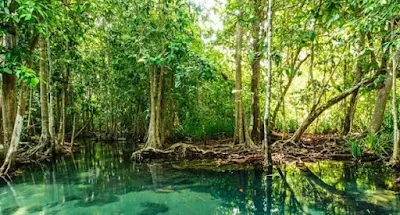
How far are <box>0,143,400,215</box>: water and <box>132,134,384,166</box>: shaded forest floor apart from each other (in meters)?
0.59

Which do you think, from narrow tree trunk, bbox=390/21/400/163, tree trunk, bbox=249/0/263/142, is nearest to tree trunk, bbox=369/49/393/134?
narrow tree trunk, bbox=390/21/400/163

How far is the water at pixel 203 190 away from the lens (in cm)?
453

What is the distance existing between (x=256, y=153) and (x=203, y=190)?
3.11 meters

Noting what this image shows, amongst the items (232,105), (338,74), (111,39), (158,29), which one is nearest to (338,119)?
(338,74)

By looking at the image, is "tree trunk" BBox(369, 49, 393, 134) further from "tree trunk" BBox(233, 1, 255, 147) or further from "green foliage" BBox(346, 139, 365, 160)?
"tree trunk" BBox(233, 1, 255, 147)

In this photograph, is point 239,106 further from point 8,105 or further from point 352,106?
point 8,105

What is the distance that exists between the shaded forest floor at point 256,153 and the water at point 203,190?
23.3 inches

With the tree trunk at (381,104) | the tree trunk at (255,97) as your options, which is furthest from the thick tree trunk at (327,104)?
the tree trunk at (255,97)

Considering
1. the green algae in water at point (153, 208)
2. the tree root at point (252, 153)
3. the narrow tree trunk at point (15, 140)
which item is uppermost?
the narrow tree trunk at point (15, 140)

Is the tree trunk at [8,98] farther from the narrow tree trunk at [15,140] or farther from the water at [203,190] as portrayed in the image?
the water at [203,190]

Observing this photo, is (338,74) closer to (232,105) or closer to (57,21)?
(232,105)

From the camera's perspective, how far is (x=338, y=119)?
41.8 ft

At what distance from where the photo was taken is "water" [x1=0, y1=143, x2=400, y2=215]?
4531 millimetres

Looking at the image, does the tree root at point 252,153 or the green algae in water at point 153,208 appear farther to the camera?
the tree root at point 252,153
